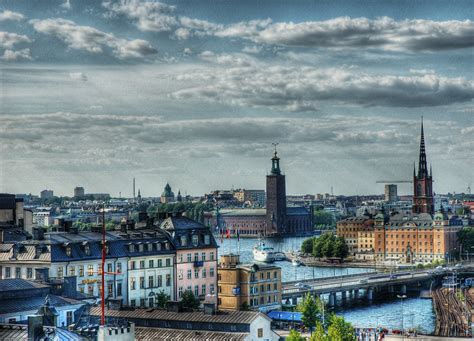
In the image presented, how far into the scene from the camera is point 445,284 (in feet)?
190

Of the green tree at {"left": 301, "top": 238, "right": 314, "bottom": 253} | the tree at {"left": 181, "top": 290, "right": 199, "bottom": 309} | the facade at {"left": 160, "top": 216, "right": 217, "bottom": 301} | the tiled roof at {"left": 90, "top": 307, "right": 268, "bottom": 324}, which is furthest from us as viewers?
the green tree at {"left": 301, "top": 238, "right": 314, "bottom": 253}

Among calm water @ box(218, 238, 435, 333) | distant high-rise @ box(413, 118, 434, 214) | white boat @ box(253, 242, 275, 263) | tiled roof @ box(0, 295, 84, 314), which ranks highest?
distant high-rise @ box(413, 118, 434, 214)

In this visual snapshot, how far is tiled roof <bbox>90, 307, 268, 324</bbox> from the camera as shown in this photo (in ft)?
71.1

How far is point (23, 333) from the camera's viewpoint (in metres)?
14.8

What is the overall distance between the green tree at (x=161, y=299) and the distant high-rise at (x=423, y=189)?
63142 millimetres

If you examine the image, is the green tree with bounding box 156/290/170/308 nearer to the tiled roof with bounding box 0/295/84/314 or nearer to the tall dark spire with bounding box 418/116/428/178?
the tiled roof with bounding box 0/295/84/314

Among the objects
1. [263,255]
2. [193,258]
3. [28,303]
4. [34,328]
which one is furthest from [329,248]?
[34,328]

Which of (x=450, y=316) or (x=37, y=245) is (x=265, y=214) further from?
(x=37, y=245)

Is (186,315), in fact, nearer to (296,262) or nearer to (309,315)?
(309,315)

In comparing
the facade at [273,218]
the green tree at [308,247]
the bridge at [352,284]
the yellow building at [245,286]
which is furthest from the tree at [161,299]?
the facade at [273,218]

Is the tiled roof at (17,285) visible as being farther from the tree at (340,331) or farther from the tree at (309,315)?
the tree at (309,315)

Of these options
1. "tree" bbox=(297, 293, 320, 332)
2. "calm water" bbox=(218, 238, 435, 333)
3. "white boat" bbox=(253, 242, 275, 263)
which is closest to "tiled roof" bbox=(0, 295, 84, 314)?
"tree" bbox=(297, 293, 320, 332)

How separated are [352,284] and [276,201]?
7587 centimetres

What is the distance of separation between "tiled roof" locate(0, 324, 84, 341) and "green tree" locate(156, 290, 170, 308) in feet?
45.1
